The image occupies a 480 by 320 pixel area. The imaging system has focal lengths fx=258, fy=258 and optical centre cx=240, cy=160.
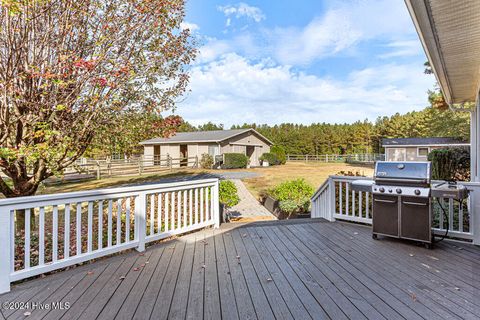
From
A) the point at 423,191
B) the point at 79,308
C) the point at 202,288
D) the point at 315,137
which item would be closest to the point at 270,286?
the point at 202,288

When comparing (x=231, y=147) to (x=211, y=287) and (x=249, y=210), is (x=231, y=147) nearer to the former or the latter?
(x=249, y=210)

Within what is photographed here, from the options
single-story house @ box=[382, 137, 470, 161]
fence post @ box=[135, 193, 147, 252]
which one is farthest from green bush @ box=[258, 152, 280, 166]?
fence post @ box=[135, 193, 147, 252]

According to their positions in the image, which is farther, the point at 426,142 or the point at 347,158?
the point at 347,158

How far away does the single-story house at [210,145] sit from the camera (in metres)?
21.0

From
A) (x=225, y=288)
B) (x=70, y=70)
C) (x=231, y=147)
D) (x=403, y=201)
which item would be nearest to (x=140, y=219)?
(x=225, y=288)

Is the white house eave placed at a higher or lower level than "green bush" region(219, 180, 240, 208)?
higher

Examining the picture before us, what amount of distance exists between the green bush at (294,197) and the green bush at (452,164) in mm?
4044

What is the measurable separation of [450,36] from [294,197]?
5390 mm

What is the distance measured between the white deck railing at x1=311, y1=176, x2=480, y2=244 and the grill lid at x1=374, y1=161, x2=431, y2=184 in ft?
1.81

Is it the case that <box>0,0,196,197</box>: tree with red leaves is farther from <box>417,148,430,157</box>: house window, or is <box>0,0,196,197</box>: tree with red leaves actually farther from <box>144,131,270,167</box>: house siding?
<box>417,148,430,157</box>: house window

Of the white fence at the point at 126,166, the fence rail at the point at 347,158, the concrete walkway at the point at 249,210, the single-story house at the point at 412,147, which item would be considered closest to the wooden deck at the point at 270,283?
the concrete walkway at the point at 249,210

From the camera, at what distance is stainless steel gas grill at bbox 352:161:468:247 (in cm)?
326

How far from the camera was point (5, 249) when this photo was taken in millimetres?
2281

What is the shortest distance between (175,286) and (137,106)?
3.28 metres
